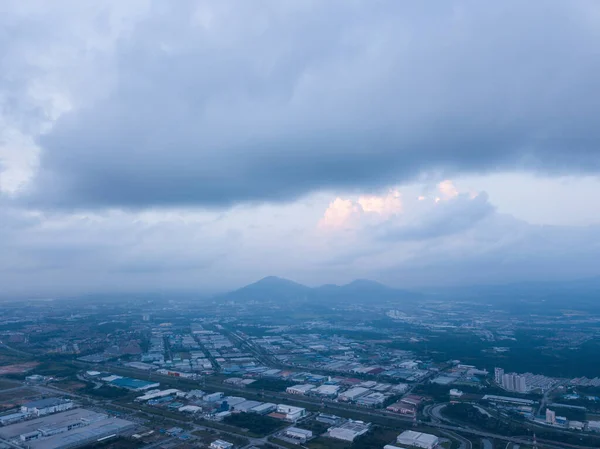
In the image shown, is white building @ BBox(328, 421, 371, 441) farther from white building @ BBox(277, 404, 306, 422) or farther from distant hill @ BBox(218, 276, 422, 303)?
distant hill @ BBox(218, 276, 422, 303)

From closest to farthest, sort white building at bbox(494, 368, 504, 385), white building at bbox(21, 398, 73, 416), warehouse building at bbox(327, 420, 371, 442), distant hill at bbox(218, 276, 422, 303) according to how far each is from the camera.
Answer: warehouse building at bbox(327, 420, 371, 442) < white building at bbox(21, 398, 73, 416) < white building at bbox(494, 368, 504, 385) < distant hill at bbox(218, 276, 422, 303)

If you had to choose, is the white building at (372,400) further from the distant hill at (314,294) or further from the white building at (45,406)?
the distant hill at (314,294)

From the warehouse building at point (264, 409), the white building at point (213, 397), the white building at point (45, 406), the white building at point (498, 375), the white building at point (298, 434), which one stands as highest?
the white building at point (45, 406)

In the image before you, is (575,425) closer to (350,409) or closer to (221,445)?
(350,409)

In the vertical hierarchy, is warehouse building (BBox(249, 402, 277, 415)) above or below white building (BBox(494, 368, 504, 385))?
above

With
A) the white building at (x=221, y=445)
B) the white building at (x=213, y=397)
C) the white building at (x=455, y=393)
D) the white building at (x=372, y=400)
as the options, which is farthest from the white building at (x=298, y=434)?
the white building at (x=455, y=393)

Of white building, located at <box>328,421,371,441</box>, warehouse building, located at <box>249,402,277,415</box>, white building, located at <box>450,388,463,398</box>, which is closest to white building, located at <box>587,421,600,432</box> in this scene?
white building, located at <box>450,388,463,398</box>
